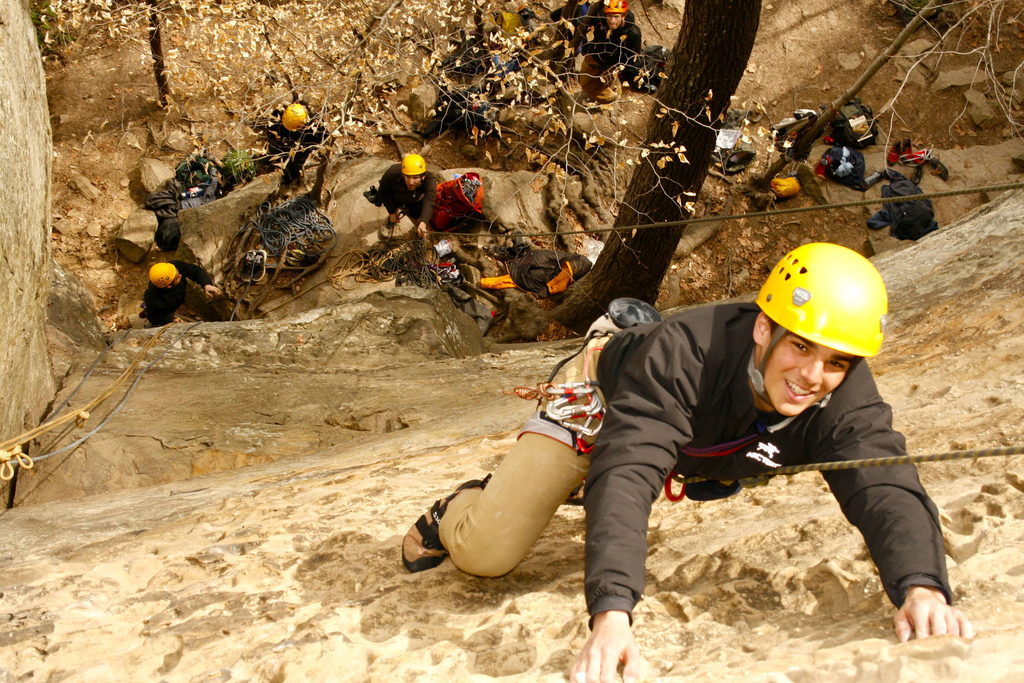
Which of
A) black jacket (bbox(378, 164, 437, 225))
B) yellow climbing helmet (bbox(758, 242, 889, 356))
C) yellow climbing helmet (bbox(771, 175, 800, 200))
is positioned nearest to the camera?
yellow climbing helmet (bbox(758, 242, 889, 356))

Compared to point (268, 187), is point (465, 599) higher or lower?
lower

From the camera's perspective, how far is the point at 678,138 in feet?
19.9

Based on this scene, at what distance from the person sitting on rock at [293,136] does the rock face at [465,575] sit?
4837 mm

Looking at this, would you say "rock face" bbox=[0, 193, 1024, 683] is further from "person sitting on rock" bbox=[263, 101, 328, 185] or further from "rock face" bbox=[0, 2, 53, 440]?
"person sitting on rock" bbox=[263, 101, 328, 185]

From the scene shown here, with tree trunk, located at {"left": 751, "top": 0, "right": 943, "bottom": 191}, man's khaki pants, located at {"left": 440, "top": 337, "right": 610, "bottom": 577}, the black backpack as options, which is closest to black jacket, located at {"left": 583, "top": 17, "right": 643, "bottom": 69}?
tree trunk, located at {"left": 751, "top": 0, "right": 943, "bottom": 191}

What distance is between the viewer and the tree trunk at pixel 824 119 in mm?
7304

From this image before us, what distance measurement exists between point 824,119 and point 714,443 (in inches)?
283

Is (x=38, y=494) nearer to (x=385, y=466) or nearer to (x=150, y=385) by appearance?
(x=150, y=385)

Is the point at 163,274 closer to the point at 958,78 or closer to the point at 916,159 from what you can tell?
the point at 916,159

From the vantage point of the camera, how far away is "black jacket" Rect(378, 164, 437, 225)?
28.9 ft

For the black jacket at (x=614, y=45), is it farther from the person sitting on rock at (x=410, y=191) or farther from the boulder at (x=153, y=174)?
the boulder at (x=153, y=174)

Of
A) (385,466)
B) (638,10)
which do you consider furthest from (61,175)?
(385,466)

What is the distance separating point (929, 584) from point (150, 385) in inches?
186

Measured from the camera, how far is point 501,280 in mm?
9227
